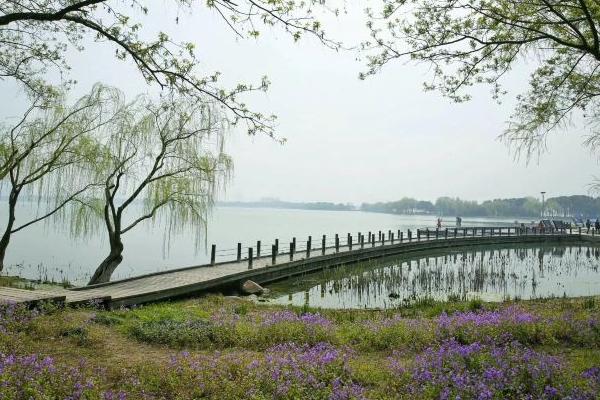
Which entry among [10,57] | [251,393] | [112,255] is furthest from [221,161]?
[251,393]

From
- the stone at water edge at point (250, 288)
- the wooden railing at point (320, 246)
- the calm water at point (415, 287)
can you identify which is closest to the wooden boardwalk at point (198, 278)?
the wooden railing at point (320, 246)

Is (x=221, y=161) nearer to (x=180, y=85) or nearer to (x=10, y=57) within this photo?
(x=10, y=57)

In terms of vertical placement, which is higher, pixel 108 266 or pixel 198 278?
pixel 108 266

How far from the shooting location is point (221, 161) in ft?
63.7

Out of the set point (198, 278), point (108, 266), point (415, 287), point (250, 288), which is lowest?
point (415, 287)

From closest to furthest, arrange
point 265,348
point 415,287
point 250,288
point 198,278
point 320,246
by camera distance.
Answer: point 265,348, point 198,278, point 250,288, point 415,287, point 320,246

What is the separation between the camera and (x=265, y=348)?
24.7ft

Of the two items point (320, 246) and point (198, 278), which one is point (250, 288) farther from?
point (320, 246)

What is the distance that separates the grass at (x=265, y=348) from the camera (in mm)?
5176

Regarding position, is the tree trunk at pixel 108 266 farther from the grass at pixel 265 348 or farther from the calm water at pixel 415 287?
the grass at pixel 265 348

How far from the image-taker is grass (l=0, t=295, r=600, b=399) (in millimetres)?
5176

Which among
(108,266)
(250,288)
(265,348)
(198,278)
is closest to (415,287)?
(250,288)

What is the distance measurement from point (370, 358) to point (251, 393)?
267cm

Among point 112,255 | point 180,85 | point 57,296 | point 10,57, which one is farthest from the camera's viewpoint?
point 112,255
